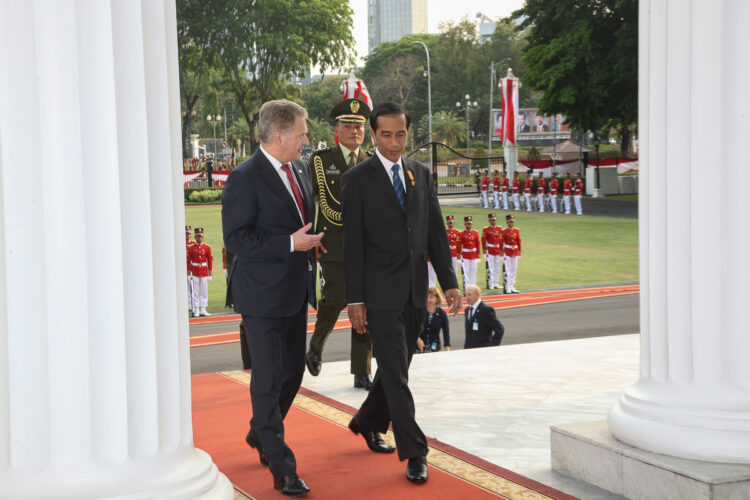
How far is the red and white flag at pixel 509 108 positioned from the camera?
3497 centimetres

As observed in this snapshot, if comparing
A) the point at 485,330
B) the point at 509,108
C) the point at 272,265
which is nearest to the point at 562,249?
the point at 509,108

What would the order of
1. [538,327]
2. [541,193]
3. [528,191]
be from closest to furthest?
[538,327], [541,193], [528,191]

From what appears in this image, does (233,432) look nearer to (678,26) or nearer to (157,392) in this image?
(157,392)

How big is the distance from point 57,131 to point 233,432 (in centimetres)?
316

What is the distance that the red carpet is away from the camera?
4.03 metres

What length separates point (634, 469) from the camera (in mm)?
3779

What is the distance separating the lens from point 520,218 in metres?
33.2

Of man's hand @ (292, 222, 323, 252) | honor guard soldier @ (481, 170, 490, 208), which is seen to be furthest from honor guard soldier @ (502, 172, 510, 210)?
man's hand @ (292, 222, 323, 252)

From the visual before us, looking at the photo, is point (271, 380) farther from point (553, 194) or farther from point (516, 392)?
point (553, 194)

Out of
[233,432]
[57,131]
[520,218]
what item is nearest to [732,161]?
[57,131]

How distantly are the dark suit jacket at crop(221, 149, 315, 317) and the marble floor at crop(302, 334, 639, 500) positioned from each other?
1330 mm

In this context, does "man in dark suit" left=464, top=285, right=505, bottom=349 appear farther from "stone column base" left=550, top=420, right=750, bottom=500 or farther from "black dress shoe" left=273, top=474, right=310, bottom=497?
"black dress shoe" left=273, top=474, right=310, bottom=497

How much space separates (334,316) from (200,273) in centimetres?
1099

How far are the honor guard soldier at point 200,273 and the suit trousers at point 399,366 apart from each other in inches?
498
